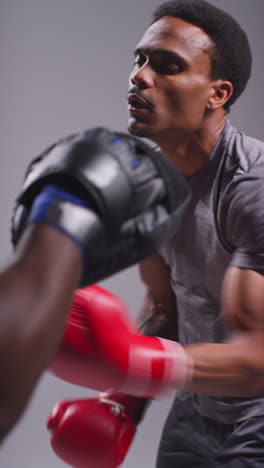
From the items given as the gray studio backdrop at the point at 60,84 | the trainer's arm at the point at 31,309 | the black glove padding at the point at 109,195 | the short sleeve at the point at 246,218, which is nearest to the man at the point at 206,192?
the short sleeve at the point at 246,218

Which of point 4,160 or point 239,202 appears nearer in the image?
point 239,202

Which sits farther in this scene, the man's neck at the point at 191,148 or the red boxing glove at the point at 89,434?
the man's neck at the point at 191,148

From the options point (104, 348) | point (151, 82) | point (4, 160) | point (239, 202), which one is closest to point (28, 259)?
point (104, 348)

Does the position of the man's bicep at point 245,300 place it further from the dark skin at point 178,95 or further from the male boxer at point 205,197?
the dark skin at point 178,95

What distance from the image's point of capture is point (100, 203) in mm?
586

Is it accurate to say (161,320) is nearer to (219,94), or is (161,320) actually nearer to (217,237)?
(217,237)

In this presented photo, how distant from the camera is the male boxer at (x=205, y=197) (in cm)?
120

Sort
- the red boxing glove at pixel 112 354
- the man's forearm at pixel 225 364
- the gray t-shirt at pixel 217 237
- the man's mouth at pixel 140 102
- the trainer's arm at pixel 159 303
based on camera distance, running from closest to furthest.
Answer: the red boxing glove at pixel 112 354, the man's forearm at pixel 225 364, the gray t-shirt at pixel 217 237, the man's mouth at pixel 140 102, the trainer's arm at pixel 159 303

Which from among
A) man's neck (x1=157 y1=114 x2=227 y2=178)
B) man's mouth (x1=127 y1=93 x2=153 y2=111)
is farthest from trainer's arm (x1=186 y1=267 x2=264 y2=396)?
man's mouth (x1=127 y1=93 x2=153 y2=111)

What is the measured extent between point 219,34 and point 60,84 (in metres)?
1.28

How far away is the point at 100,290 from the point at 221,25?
2.62 ft

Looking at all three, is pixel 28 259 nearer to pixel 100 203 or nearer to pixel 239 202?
pixel 100 203

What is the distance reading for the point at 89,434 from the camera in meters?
1.20

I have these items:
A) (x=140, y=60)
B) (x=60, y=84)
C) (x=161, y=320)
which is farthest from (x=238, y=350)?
(x=60, y=84)
